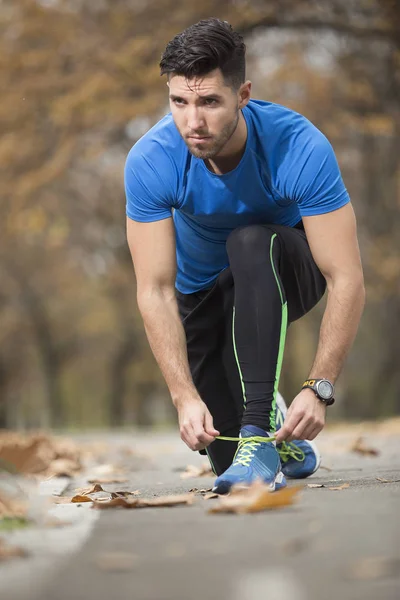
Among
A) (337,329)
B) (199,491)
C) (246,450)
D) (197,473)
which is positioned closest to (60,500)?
(199,491)

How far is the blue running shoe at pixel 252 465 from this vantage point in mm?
3562

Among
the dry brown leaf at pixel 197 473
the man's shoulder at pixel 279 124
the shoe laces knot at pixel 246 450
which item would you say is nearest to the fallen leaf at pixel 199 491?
the shoe laces knot at pixel 246 450

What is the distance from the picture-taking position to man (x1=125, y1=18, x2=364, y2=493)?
12.9 ft

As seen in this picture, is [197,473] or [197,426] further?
[197,473]

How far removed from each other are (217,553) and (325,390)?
63.1 inches

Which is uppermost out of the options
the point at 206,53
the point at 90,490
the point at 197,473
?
the point at 206,53

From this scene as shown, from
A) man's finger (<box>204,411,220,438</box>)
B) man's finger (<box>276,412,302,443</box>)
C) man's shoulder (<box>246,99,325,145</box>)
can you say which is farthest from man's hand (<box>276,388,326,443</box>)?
man's shoulder (<box>246,99,325,145</box>)

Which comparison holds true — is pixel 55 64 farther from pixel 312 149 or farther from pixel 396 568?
pixel 396 568

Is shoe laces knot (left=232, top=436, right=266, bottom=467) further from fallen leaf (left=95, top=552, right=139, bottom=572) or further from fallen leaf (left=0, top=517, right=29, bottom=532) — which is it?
fallen leaf (left=95, top=552, right=139, bottom=572)

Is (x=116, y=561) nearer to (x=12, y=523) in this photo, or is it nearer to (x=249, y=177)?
(x=12, y=523)

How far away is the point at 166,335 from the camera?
4184 millimetres

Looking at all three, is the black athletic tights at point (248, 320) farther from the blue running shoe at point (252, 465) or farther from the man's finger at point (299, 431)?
the man's finger at point (299, 431)

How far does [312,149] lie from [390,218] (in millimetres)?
15780

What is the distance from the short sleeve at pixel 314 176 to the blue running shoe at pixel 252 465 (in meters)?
0.93
